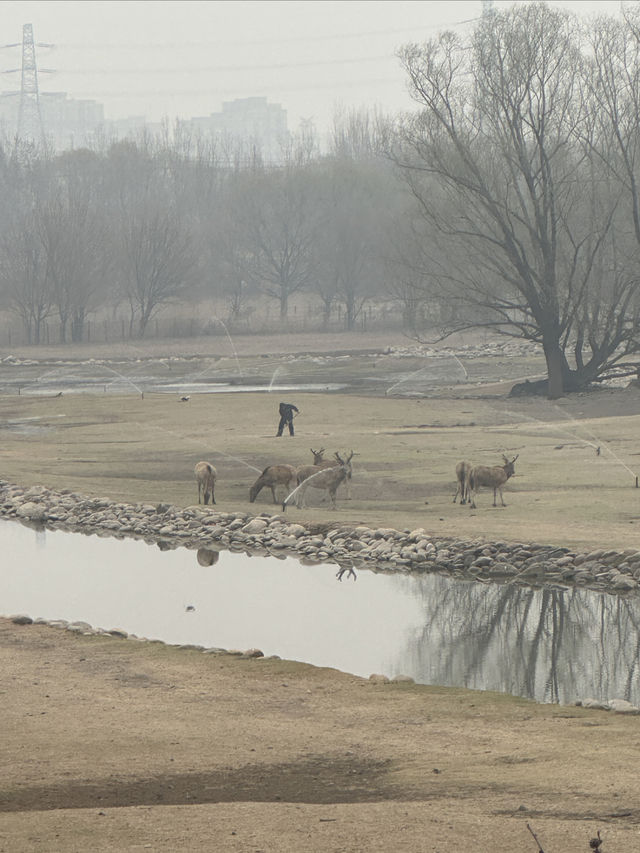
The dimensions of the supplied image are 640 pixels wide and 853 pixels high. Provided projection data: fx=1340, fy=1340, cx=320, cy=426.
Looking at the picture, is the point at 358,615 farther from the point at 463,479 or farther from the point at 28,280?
the point at 28,280

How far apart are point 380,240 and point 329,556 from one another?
93.4 m

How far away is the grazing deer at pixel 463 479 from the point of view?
29.3 meters

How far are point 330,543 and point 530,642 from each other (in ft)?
25.9

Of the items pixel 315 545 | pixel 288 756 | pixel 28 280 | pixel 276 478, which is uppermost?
pixel 28 280

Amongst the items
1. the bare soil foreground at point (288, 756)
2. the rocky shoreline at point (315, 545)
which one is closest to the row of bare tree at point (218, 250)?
the rocky shoreline at point (315, 545)

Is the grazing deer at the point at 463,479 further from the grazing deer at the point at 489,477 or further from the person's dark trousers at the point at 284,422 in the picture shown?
the person's dark trousers at the point at 284,422

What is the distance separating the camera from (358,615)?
21.0m

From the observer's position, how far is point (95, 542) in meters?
28.8

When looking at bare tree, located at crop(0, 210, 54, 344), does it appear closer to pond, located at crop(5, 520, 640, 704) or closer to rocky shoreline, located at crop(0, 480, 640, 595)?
rocky shoreline, located at crop(0, 480, 640, 595)

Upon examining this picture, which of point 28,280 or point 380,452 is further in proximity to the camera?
point 28,280

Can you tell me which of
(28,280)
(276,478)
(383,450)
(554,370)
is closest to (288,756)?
(276,478)

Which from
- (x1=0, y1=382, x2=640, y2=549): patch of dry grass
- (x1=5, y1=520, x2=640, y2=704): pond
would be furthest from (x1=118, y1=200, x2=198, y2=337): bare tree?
(x1=5, y1=520, x2=640, y2=704): pond

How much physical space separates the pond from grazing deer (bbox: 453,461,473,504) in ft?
17.2

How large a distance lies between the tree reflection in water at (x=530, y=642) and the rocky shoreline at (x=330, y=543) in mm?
734
